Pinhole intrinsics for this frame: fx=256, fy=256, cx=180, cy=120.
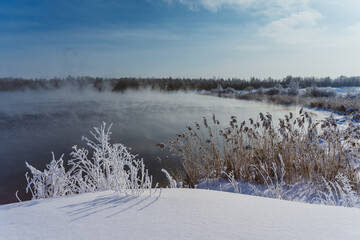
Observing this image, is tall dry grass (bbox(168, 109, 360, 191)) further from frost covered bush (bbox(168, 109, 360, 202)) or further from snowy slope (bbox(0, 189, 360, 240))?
snowy slope (bbox(0, 189, 360, 240))

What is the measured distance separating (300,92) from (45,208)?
942 inches

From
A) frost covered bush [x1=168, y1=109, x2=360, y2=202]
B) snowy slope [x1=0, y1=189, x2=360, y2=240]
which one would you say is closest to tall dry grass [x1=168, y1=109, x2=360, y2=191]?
frost covered bush [x1=168, y1=109, x2=360, y2=202]

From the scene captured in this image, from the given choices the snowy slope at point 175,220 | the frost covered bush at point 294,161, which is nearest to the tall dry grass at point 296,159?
the frost covered bush at point 294,161

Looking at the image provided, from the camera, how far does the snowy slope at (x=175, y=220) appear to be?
51.8 inches

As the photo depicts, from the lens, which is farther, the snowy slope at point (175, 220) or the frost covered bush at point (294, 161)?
the frost covered bush at point (294, 161)

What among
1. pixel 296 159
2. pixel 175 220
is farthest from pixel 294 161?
pixel 175 220

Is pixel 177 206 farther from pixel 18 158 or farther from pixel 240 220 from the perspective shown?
pixel 18 158

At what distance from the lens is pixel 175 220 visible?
148 centimetres

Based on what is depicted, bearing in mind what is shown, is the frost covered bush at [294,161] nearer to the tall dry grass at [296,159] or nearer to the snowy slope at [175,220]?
the tall dry grass at [296,159]

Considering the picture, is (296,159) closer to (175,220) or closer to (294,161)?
(294,161)

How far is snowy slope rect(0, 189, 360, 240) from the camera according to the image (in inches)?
51.8

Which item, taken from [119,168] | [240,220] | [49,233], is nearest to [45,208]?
[49,233]

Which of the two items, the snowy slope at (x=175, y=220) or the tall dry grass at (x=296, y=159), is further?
the tall dry grass at (x=296, y=159)

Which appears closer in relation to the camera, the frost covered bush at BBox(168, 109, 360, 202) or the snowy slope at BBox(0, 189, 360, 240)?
the snowy slope at BBox(0, 189, 360, 240)
